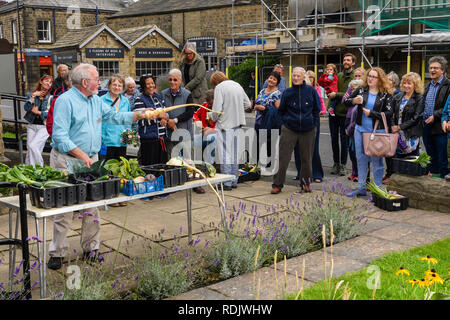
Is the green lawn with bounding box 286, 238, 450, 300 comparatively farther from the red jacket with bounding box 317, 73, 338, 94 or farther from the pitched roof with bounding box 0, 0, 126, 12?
the pitched roof with bounding box 0, 0, 126, 12

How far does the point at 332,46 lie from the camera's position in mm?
23109

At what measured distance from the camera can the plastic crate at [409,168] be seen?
7890 millimetres

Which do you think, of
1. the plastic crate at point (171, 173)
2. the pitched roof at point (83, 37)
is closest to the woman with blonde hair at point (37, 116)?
the plastic crate at point (171, 173)

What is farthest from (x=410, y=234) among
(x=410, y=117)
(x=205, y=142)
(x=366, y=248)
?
(x=205, y=142)

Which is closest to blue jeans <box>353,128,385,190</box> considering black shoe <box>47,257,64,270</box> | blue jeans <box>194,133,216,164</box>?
blue jeans <box>194,133,216,164</box>

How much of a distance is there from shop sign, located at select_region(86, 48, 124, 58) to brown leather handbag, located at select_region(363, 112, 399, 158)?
30.9 metres

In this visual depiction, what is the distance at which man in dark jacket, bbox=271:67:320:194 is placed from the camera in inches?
338

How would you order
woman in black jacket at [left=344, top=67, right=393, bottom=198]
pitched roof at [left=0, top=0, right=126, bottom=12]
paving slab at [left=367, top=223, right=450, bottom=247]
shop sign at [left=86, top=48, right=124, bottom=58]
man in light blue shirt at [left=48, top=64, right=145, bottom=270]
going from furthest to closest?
pitched roof at [left=0, top=0, right=126, bottom=12] → shop sign at [left=86, top=48, right=124, bottom=58] → woman in black jacket at [left=344, top=67, right=393, bottom=198] → paving slab at [left=367, top=223, right=450, bottom=247] → man in light blue shirt at [left=48, top=64, right=145, bottom=270]

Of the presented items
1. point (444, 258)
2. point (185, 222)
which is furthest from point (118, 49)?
point (444, 258)

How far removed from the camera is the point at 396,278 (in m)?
4.84

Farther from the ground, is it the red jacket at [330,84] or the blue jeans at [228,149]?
the red jacket at [330,84]

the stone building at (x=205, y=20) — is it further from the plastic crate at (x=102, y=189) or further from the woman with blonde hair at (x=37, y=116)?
the plastic crate at (x=102, y=189)

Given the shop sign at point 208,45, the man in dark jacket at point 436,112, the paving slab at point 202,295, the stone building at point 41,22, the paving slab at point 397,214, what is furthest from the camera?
the stone building at point 41,22

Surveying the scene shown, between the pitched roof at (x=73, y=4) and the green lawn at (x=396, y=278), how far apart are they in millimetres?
49037
